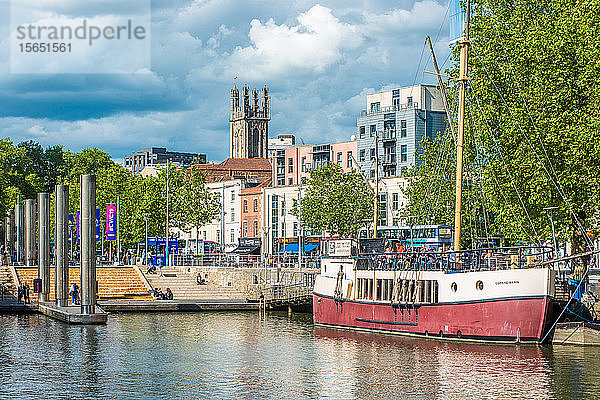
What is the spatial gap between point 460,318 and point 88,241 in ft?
79.8

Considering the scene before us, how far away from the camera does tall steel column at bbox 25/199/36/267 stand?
89250 mm

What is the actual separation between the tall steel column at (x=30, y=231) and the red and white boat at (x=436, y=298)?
36.0 metres

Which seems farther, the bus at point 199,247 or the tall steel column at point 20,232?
the bus at point 199,247

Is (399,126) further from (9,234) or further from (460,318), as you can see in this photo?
(460,318)

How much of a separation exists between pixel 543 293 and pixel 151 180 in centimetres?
9423

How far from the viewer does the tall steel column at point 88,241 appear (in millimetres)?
60750

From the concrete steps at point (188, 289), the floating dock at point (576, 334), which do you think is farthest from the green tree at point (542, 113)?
the concrete steps at point (188, 289)

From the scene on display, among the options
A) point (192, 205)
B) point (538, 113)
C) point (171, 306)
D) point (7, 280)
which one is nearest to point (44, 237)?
point (171, 306)

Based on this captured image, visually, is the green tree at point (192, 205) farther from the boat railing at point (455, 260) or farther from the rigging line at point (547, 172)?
the rigging line at point (547, 172)

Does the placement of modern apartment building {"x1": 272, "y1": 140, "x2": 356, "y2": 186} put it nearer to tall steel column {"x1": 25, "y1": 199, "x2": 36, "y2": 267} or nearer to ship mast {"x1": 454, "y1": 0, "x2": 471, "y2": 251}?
tall steel column {"x1": 25, "y1": 199, "x2": 36, "y2": 267}

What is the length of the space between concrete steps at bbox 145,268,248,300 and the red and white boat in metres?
27.7

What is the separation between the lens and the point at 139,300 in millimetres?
83812

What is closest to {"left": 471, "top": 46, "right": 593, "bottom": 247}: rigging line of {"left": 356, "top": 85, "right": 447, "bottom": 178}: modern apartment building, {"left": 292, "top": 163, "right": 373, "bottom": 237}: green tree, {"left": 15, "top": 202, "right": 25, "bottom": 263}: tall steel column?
{"left": 292, "top": 163, "right": 373, "bottom": 237}: green tree

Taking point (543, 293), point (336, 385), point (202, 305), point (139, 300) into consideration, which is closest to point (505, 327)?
point (543, 293)
